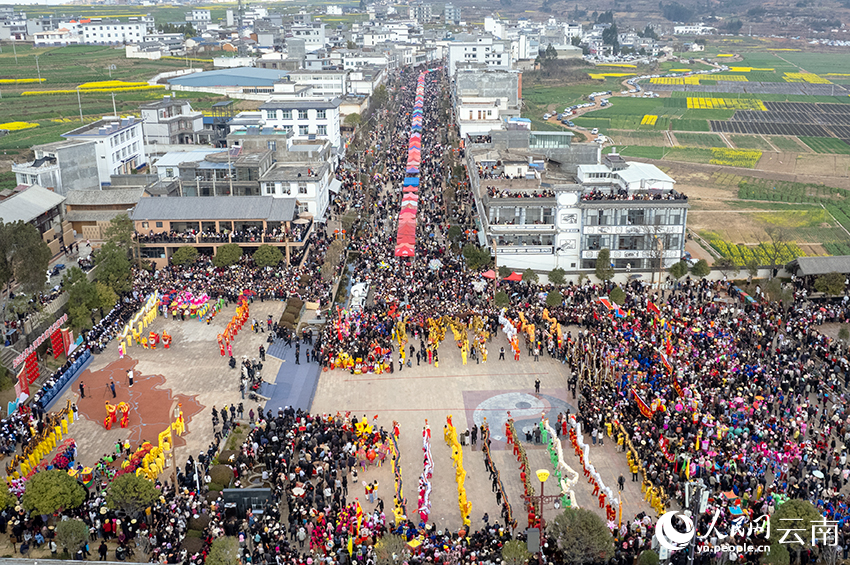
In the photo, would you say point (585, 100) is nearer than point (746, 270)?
No

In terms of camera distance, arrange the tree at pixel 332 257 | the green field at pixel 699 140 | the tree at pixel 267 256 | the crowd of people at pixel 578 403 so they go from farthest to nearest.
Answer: the green field at pixel 699 140 < the tree at pixel 267 256 < the tree at pixel 332 257 < the crowd of people at pixel 578 403

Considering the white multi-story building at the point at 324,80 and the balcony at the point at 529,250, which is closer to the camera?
Answer: the balcony at the point at 529,250

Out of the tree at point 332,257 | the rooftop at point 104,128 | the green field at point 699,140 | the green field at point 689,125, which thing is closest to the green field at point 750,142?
the green field at point 699,140

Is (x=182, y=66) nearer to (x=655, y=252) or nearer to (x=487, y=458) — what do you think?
(x=655, y=252)

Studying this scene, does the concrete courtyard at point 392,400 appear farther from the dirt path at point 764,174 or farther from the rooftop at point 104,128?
the dirt path at point 764,174

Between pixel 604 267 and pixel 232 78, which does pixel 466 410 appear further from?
pixel 232 78

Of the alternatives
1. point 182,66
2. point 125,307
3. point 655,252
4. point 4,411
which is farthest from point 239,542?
point 182,66

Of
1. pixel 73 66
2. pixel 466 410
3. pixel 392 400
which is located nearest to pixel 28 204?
pixel 392 400
